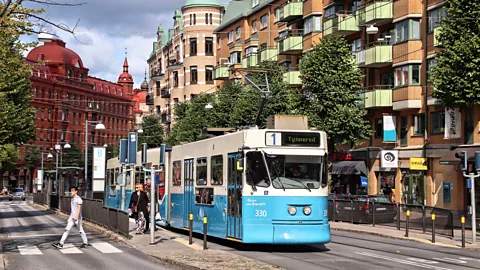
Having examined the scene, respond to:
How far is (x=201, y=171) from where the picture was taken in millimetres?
21609

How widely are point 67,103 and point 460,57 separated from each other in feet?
293

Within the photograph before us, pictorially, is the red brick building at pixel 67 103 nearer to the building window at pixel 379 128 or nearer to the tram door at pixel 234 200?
the building window at pixel 379 128

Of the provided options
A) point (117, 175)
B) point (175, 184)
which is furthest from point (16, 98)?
point (175, 184)

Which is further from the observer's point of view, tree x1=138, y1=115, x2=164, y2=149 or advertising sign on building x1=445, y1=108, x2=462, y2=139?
tree x1=138, y1=115, x2=164, y2=149

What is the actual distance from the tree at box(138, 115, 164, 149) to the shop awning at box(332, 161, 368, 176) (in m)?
32.8

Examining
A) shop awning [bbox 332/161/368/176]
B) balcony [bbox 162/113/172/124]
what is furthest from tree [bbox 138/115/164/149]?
shop awning [bbox 332/161/368/176]

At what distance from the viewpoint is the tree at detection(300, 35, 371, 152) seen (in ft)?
125

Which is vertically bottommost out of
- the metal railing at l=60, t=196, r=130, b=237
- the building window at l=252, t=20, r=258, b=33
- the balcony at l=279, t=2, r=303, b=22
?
the metal railing at l=60, t=196, r=130, b=237

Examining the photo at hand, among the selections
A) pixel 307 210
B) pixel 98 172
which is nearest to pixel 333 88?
pixel 98 172

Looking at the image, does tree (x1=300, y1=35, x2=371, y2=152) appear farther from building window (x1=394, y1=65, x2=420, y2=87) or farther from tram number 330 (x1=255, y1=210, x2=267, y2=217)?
tram number 330 (x1=255, y1=210, x2=267, y2=217)

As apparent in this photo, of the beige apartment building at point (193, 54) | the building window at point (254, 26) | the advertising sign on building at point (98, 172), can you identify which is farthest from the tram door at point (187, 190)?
the beige apartment building at point (193, 54)

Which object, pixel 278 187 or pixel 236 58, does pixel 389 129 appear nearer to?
pixel 278 187

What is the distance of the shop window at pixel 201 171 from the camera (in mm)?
21203

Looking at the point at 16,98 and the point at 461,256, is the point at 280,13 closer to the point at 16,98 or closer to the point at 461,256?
the point at 16,98
